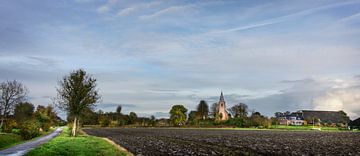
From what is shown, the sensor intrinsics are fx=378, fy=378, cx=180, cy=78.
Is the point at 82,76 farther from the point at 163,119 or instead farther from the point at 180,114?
the point at 163,119

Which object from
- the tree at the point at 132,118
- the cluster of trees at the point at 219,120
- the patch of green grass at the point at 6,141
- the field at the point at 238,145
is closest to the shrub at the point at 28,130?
the patch of green grass at the point at 6,141

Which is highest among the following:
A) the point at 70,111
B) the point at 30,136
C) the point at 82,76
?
the point at 82,76

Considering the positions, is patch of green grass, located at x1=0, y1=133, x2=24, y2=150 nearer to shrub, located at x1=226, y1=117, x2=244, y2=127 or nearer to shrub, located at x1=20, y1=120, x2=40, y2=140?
shrub, located at x1=20, y1=120, x2=40, y2=140

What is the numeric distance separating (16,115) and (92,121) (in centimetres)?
10445

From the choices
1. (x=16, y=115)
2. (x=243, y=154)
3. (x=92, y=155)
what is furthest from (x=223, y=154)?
(x=16, y=115)

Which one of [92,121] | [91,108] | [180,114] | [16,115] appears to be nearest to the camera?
[91,108]

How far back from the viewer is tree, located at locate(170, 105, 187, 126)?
173750mm

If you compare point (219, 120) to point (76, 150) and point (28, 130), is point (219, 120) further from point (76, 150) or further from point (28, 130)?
point (76, 150)

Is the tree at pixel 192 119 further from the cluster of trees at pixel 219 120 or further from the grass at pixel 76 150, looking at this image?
the grass at pixel 76 150

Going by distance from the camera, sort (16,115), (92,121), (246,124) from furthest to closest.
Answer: (92,121) → (246,124) → (16,115)

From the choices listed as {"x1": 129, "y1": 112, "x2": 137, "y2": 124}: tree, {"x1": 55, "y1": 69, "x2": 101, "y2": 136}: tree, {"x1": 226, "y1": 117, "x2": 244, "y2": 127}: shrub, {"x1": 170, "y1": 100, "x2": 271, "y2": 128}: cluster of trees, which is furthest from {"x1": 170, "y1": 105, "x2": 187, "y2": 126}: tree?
{"x1": 55, "y1": 69, "x2": 101, "y2": 136}: tree

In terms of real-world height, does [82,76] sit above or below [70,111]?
above

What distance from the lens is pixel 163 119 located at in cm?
18962

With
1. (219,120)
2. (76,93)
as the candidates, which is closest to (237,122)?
(219,120)
